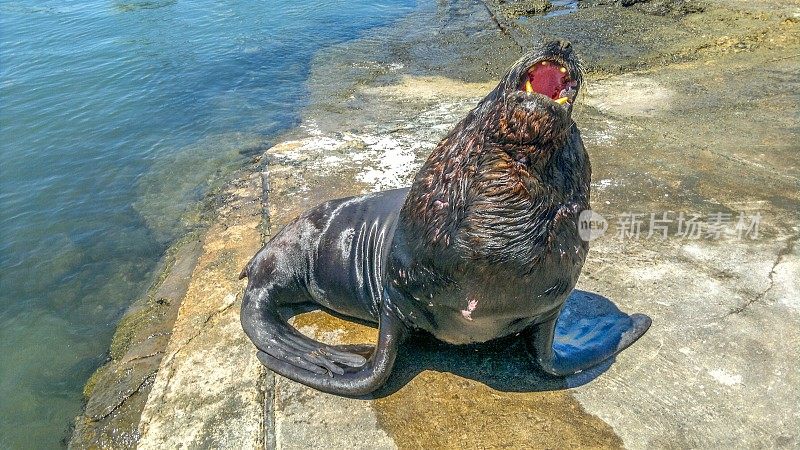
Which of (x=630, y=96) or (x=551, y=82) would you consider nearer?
(x=551, y=82)

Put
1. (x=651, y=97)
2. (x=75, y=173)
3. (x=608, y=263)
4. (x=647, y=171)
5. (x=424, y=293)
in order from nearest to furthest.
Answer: (x=424, y=293) → (x=608, y=263) → (x=647, y=171) → (x=651, y=97) → (x=75, y=173)

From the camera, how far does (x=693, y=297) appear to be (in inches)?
144

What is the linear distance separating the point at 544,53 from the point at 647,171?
330 centimetres

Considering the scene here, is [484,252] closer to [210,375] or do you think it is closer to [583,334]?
[583,334]

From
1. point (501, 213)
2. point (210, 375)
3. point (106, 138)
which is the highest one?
point (501, 213)

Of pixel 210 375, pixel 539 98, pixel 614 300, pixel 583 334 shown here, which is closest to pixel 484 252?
pixel 539 98

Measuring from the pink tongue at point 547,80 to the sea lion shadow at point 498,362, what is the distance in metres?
1.37

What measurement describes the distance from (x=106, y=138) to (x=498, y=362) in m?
7.34

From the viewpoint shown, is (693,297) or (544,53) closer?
(544,53)

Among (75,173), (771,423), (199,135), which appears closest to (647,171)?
(771,423)

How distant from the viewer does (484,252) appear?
8.16 ft

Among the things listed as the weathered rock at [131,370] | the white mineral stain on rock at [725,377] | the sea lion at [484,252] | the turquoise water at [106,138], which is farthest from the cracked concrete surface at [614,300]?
the turquoise water at [106,138]

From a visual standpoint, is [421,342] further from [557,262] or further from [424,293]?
[557,262]

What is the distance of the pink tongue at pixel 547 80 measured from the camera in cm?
231
